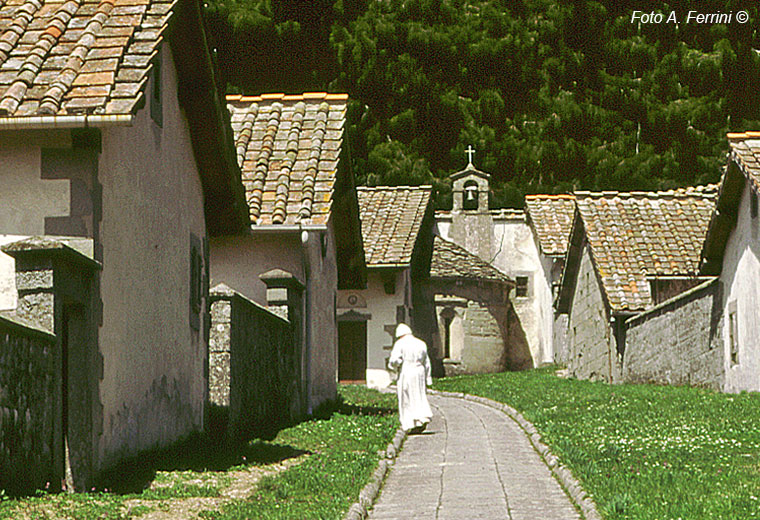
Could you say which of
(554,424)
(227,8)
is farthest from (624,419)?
(227,8)

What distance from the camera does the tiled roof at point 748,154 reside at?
2212cm

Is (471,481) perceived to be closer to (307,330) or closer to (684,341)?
(307,330)

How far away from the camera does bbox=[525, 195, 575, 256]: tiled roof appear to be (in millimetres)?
48438

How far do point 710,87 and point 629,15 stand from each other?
5403mm

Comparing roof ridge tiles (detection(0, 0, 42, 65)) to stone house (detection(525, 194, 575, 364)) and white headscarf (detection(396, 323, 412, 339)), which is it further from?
stone house (detection(525, 194, 575, 364))

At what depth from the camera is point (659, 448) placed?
45.1 ft

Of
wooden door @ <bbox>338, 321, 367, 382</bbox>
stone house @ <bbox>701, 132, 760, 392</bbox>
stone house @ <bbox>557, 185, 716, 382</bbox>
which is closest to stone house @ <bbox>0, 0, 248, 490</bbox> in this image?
stone house @ <bbox>701, 132, 760, 392</bbox>

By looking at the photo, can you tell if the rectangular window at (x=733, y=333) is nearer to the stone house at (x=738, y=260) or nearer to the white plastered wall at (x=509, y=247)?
the stone house at (x=738, y=260)

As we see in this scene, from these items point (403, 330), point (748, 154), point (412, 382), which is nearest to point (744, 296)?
point (748, 154)

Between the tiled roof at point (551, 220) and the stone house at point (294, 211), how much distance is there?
985 inches

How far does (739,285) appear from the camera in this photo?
81.9 ft

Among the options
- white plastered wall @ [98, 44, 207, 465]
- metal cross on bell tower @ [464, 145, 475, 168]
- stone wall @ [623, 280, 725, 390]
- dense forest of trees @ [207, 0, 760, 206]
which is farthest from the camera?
dense forest of trees @ [207, 0, 760, 206]

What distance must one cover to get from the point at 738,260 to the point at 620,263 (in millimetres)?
7472

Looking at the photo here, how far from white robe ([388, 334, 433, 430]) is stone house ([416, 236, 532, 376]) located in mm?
25150
